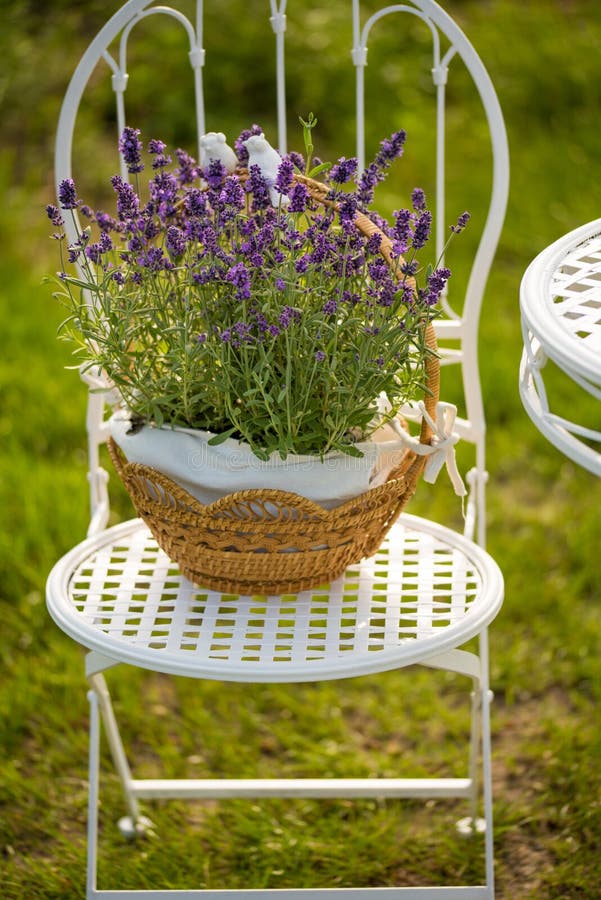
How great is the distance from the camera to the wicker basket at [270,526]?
5.24 feet

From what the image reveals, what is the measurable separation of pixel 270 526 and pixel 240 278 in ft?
1.16

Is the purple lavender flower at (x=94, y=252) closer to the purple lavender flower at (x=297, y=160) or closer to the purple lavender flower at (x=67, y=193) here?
the purple lavender flower at (x=67, y=193)

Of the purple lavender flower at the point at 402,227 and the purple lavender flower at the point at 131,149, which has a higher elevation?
the purple lavender flower at the point at 131,149

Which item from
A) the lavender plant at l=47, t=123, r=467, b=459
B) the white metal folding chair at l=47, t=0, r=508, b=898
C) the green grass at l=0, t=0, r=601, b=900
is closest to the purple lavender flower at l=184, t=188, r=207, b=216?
the lavender plant at l=47, t=123, r=467, b=459

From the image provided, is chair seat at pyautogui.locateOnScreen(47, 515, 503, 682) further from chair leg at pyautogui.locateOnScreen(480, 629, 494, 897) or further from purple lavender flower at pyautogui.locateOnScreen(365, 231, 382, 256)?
purple lavender flower at pyautogui.locateOnScreen(365, 231, 382, 256)

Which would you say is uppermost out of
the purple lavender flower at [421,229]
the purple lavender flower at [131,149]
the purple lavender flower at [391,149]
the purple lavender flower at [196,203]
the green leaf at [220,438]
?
the purple lavender flower at [131,149]

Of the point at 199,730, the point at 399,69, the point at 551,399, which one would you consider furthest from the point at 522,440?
the point at 399,69

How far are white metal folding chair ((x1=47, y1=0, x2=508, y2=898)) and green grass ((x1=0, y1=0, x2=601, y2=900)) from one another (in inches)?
4.0

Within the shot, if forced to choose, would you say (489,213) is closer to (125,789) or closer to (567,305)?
(567,305)

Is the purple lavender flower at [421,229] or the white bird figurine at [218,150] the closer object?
the purple lavender flower at [421,229]

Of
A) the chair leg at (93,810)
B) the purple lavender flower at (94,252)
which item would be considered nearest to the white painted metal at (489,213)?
the purple lavender flower at (94,252)

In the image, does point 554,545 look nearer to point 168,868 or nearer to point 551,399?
point 551,399

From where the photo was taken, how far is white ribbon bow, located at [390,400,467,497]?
1.67 m

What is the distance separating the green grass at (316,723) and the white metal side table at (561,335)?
1.06m
